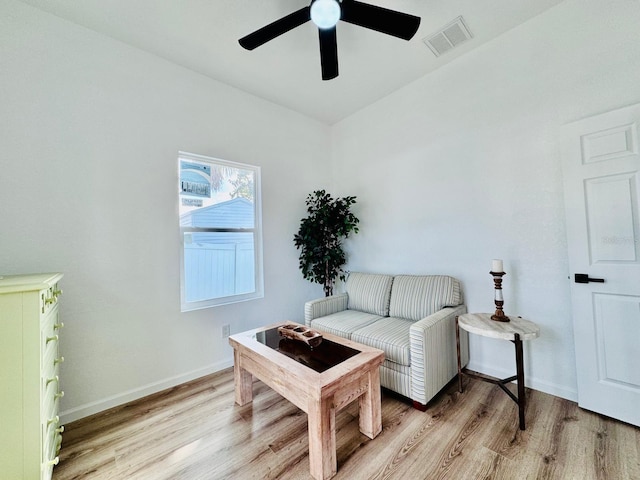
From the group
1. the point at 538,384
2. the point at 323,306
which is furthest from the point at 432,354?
the point at 323,306

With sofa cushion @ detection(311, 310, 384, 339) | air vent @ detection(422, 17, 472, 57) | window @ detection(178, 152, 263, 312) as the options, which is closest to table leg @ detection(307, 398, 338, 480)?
sofa cushion @ detection(311, 310, 384, 339)

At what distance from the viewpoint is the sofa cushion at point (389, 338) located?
1938mm

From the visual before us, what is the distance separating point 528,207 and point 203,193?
2.96 m

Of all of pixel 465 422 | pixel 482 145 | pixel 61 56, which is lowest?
pixel 465 422

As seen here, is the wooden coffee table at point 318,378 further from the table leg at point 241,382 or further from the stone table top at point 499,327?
the stone table top at point 499,327

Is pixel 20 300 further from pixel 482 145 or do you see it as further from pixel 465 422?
pixel 482 145

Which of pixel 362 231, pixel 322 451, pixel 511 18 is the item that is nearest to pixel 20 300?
pixel 322 451

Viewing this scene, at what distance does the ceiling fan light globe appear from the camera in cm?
150

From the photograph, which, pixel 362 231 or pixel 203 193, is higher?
pixel 203 193

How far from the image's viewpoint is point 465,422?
5.74 ft

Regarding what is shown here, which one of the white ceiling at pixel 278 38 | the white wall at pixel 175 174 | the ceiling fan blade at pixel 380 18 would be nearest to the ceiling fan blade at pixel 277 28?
the ceiling fan blade at pixel 380 18

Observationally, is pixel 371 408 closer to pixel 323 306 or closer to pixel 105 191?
pixel 323 306

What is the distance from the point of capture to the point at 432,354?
75.2 inches

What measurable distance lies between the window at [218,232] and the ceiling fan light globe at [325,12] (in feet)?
5.33
